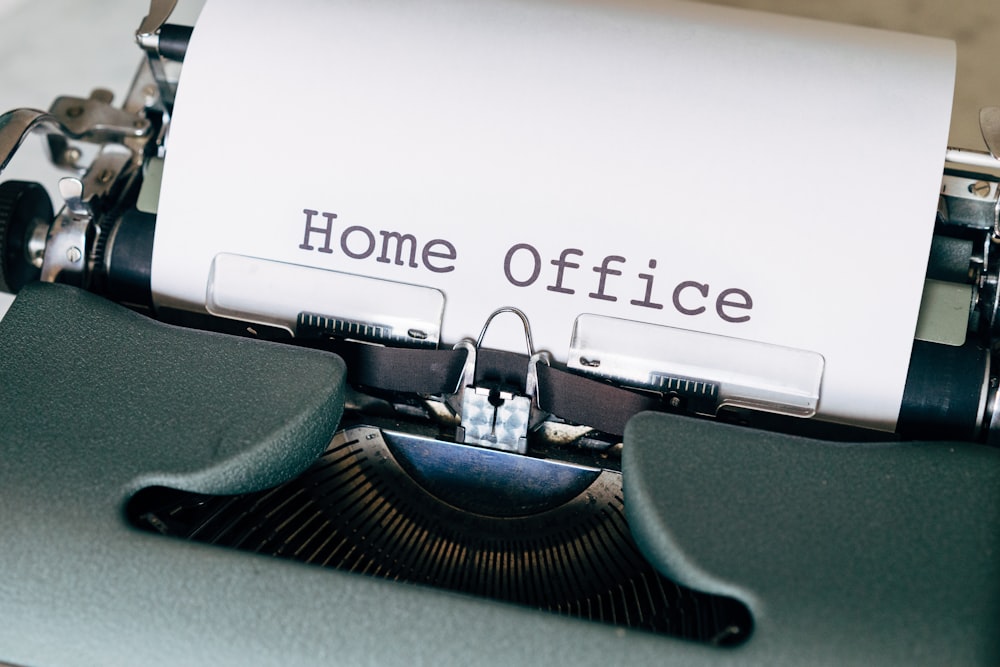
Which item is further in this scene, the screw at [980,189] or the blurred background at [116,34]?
the blurred background at [116,34]

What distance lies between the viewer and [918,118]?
0.99 meters

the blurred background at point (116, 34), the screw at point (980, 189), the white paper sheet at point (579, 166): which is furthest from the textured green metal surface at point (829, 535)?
the blurred background at point (116, 34)

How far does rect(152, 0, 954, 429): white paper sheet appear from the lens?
983 millimetres

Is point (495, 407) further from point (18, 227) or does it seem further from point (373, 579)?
point (18, 227)

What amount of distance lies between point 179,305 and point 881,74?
790 millimetres

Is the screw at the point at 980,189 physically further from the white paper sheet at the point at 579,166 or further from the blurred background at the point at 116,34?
the blurred background at the point at 116,34

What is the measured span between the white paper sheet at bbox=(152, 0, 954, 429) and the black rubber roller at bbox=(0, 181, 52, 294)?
0.62ft

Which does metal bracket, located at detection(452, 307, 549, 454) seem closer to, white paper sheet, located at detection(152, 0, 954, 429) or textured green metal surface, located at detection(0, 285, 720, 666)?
white paper sheet, located at detection(152, 0, 954, 429)

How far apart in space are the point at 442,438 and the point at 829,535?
0.41 meters

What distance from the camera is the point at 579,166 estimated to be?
3.27 feet

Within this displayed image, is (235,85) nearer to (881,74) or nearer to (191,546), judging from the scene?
(191,546)

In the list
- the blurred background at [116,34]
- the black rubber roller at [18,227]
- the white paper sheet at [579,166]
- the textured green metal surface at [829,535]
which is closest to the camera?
the textured green metal surface at [829,535]

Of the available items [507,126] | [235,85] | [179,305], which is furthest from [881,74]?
[179,305]

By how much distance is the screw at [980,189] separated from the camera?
1064 mm
